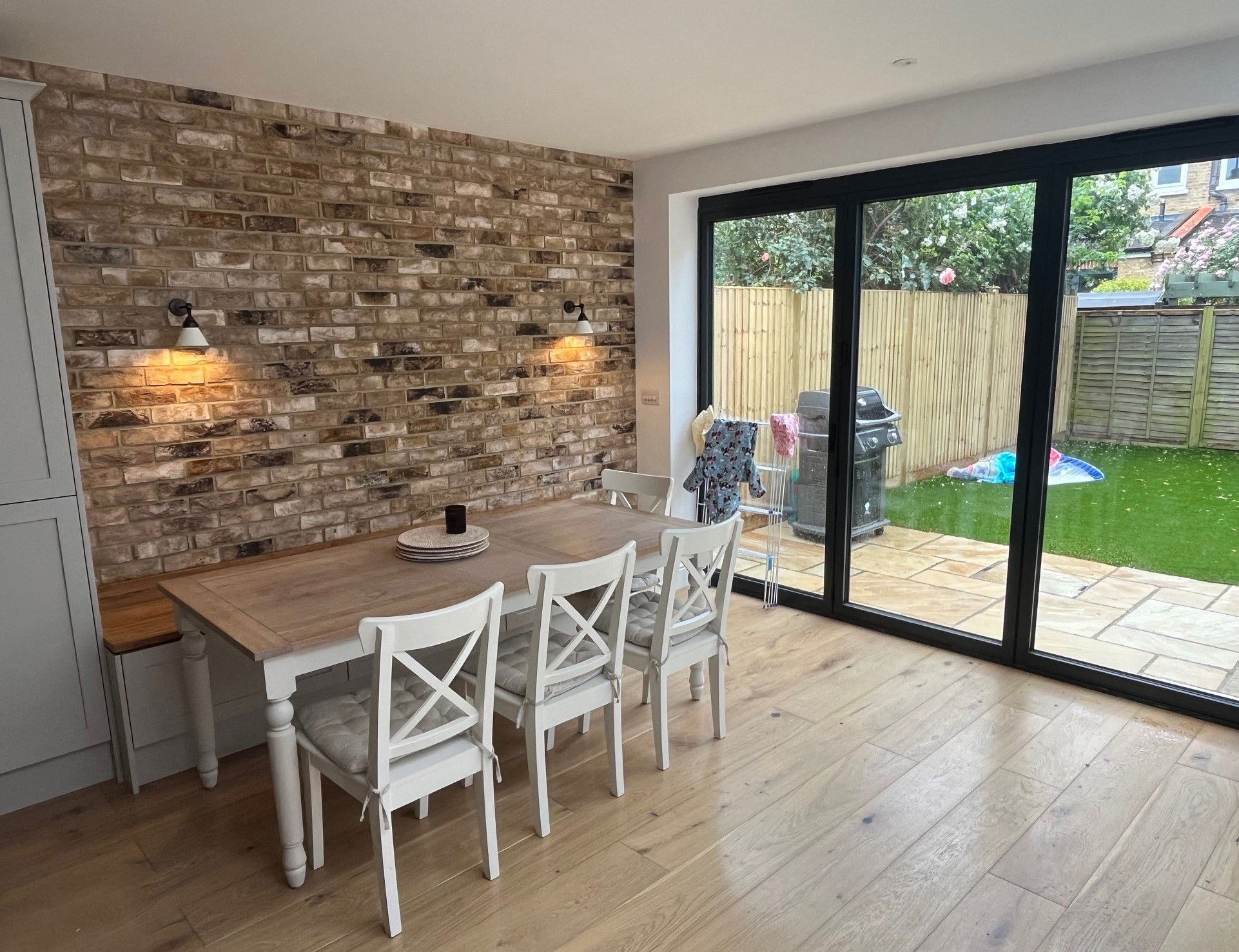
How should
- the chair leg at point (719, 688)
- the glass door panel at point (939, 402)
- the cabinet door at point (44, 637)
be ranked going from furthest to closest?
the glass door panel at point (939, 402), the chair leg at point (719, 688), the cabinet door at point (44, 637)

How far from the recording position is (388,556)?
300cm

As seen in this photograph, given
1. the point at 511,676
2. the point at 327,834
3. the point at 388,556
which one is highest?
the point at 388,556

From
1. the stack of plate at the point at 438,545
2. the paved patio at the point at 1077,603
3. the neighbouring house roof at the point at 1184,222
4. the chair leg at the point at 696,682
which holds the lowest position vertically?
the chair leg at the point at 696,682

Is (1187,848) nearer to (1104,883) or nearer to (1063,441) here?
(1104,883)

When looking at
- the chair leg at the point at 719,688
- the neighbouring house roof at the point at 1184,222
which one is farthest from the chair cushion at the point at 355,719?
the neighbouring house roof at the point at 1184,222

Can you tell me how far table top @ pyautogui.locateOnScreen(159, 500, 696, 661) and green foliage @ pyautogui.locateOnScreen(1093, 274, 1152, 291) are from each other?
197cm

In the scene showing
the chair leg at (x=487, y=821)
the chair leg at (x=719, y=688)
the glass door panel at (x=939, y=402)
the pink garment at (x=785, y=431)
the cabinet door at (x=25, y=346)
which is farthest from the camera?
the pink garment at (x=785, y=431)

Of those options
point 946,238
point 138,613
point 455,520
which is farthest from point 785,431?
point 138,613

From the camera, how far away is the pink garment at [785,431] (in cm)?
A: 445

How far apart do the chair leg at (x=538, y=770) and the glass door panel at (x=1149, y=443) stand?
95.9 inches

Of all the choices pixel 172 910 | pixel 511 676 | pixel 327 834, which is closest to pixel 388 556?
pixel 511 676

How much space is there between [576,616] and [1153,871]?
1.82 metres

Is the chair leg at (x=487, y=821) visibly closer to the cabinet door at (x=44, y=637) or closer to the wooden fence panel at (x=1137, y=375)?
the cabinet door at (x=44, y=637)

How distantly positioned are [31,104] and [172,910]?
2651 millimetres
